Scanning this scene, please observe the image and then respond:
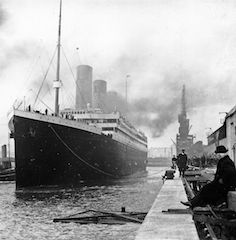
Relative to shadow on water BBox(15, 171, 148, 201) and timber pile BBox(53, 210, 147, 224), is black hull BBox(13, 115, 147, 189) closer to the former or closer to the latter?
shadow on water BBox(15, 171, 148, 201)

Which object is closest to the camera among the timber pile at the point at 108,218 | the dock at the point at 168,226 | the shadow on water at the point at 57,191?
the dock at the point at 168,226

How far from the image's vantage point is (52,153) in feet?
88.9

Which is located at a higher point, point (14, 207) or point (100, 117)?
point (100, 117)

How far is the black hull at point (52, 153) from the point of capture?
25969 millimetres

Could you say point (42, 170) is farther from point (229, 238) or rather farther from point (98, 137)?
point (229, 238)

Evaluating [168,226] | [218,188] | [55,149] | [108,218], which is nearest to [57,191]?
[55,149]

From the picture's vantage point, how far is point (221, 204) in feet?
23.1

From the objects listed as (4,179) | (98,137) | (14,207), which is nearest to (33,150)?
(98,137)

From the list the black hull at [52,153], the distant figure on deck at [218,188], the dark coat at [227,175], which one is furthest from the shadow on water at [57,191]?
the dark coat at [227,175]

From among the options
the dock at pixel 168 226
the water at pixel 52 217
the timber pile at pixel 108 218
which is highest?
the dock at pixel 168 226

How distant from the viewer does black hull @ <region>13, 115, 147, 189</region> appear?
85.2 ft

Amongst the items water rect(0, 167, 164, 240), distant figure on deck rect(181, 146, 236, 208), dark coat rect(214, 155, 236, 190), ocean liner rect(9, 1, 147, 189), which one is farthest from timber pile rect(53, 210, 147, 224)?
ocean liner rect(9, 1, 147, 189)

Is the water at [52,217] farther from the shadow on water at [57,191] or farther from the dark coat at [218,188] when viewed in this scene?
the dark coat at [218,188]

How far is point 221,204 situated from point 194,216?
1412 mm
